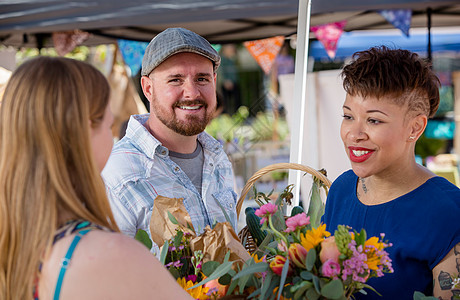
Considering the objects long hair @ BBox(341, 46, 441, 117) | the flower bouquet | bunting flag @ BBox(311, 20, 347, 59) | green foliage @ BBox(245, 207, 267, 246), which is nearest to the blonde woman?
the flower bouquet

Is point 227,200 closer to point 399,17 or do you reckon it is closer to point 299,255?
point 299,255

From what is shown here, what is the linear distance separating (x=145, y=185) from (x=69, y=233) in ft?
3.18

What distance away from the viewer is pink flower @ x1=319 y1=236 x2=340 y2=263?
3.31ft

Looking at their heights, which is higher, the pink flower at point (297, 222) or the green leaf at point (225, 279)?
the pink flower at point (297, 222)

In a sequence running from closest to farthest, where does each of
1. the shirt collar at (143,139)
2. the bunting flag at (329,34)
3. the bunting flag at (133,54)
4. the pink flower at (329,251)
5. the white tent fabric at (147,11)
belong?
1. the pink flower at (329,251)
2. the shirt collar at (143,139)
3. the white tent fabric at (147,11)
4. the bunting flag at (133,54)
5. the bunting flag at (329,34)

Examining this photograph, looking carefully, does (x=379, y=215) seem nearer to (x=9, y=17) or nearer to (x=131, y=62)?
(x=9, y=17)

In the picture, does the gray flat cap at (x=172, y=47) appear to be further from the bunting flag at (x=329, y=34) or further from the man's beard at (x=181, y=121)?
the bunting flag at (x=329, y=34)

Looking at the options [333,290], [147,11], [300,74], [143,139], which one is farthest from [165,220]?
[147,11]

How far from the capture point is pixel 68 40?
4.75 m

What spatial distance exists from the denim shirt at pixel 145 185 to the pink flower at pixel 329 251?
0.78m

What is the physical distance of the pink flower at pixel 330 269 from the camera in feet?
3.27

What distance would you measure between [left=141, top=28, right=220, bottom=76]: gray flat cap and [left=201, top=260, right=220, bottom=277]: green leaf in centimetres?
109

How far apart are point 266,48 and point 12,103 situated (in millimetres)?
4486

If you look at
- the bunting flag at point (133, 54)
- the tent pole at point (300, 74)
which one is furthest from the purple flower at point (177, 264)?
the bunting flag at point (133, 54)
